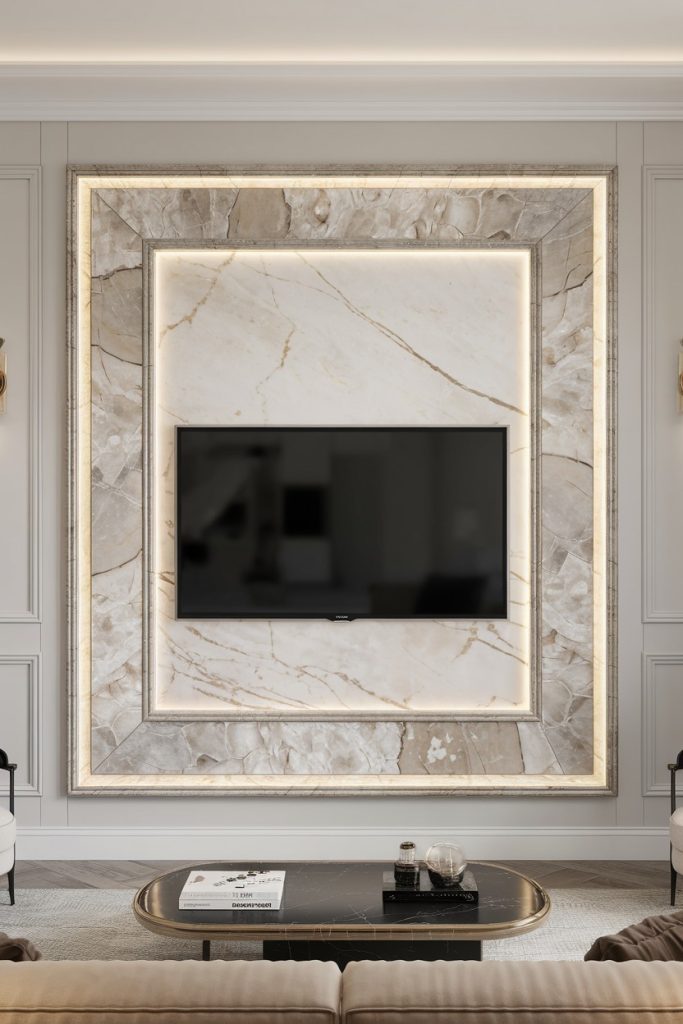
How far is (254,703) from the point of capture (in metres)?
4.02

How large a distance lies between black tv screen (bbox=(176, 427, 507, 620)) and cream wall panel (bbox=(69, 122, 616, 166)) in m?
1.21

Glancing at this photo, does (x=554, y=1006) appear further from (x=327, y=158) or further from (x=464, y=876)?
(x=327, y=158)

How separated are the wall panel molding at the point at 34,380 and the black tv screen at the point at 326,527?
2.00 ft

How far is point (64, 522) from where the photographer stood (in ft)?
13.0

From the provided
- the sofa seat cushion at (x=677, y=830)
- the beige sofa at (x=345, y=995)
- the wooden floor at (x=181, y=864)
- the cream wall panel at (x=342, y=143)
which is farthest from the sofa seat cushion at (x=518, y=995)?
the cream wall panel at (x=342, y=143)

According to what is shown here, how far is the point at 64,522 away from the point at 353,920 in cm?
218

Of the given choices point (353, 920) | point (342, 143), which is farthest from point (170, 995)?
point (342, 143)

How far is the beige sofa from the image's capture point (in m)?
1.08

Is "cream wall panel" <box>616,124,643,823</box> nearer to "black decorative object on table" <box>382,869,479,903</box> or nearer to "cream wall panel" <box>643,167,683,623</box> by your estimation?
"cream wall panel" <box>643,167,683,623</box>
